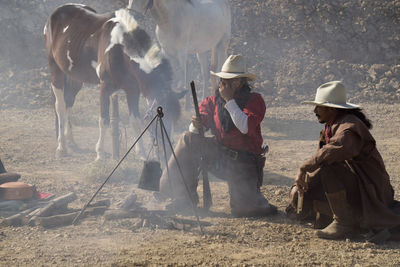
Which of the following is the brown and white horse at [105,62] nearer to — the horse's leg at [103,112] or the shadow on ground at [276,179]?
the horse's leg at [103,112]

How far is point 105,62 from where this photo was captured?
7.24 metres

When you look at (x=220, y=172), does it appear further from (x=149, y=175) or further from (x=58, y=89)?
(x=58, y=89)

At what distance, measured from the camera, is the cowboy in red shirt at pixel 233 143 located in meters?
4.89

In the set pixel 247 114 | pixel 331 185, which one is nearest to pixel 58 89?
pixel 247 114

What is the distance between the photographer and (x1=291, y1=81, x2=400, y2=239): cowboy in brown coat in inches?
157

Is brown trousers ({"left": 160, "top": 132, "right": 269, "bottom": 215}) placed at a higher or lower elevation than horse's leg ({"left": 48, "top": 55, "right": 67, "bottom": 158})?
lower

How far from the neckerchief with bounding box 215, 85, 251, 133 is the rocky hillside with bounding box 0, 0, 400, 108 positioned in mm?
7449

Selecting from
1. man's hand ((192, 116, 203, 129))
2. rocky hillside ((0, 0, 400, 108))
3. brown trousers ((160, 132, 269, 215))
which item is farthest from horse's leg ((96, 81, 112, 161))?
rocky hillside ((0, 0, 400, 108))

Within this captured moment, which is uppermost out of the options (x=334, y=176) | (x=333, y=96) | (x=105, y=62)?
(x=105, y=62)

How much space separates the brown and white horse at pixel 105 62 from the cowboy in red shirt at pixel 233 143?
1463 millimetres

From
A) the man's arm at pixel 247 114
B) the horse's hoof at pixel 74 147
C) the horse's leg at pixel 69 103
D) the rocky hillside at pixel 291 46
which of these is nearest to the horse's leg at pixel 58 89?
the horse's leg at pixel 69 103

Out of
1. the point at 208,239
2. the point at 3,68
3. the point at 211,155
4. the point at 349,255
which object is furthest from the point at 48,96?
the point at 349,255

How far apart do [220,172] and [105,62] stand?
2.98 m

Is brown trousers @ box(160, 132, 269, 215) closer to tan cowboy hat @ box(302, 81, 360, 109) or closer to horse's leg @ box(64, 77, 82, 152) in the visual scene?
tan cowboy hat @ box(302, 81, 360, 109)
